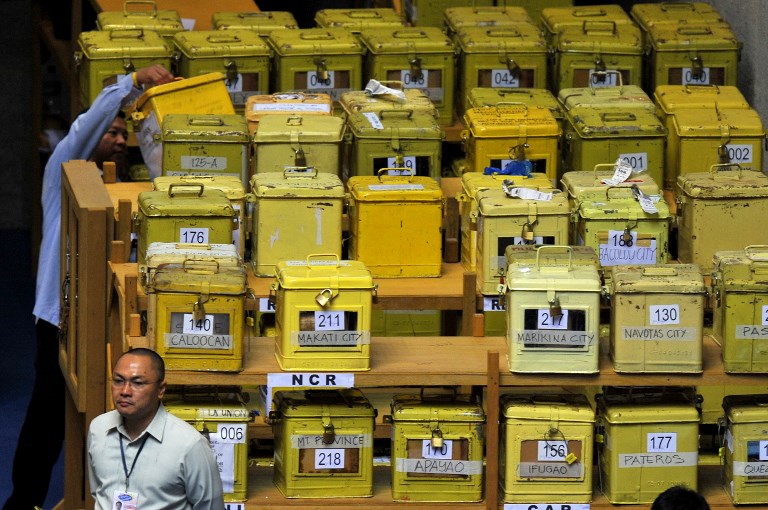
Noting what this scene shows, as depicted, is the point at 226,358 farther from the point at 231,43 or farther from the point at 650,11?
the point at 650,11

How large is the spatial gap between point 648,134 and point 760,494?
2135 mm

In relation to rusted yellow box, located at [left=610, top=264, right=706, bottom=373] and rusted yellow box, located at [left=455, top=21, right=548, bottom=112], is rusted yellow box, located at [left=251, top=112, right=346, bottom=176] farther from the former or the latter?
rusted yellow box, located at [left=610, top=264, right=706, bottom=373]

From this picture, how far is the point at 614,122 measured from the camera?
9.05 metres

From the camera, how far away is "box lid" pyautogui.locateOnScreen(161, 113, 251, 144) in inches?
340

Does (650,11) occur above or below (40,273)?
above

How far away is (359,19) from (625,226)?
3145 millimetres

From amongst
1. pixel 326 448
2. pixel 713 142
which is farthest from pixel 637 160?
pixel 326 448

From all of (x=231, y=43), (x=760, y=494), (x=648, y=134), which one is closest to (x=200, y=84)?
(x=231, y=43)

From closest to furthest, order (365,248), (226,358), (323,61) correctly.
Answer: (226,358) < (365,248) < (323,61)

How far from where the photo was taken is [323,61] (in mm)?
9914

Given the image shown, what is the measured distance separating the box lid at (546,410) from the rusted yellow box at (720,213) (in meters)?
1.06

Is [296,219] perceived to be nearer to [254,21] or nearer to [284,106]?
[284,106]

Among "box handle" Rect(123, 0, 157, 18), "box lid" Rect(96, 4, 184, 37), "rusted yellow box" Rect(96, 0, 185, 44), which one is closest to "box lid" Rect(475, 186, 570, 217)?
A: "rusted yellow box" Rect(96, 0, 185, 44)

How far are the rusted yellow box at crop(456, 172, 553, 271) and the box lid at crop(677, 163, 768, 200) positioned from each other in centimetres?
60
